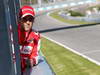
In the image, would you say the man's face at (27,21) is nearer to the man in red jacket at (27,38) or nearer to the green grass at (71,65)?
the man in red jacket at (27,38)

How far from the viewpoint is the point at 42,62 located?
539 cm

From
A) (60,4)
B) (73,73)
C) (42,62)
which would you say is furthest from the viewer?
(60,4)

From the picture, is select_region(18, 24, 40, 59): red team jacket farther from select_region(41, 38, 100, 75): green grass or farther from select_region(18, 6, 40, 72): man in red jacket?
select_region(41, 38, 100, 75): green grass

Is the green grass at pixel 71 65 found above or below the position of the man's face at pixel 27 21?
below

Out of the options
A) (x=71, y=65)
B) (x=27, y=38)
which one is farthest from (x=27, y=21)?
(x=71, y=65)

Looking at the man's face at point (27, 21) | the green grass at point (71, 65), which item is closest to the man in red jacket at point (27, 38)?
the man's face at point (27, 21)

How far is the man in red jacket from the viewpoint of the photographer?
492cm

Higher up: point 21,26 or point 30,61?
point 21,26

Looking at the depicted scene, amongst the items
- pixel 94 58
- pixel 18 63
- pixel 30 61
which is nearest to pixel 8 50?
pixel 18 63

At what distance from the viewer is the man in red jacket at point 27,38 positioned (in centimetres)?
492

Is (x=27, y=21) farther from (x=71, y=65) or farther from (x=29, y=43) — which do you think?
(x=71, y=65)

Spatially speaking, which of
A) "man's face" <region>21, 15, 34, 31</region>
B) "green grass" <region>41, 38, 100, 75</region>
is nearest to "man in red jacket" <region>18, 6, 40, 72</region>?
"man's face" <region>21, 15, 34, 31</region>

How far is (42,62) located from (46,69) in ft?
1.24

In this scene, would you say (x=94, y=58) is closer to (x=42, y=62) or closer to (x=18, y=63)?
(x=42, y=62)
